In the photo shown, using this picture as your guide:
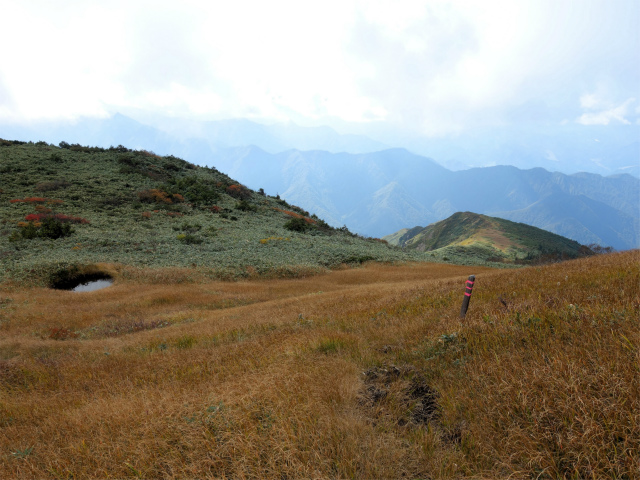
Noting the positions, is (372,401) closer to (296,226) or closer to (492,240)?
(296,226)

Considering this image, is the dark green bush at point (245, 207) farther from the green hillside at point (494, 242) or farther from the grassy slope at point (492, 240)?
the grassy slope at point (492, 240)

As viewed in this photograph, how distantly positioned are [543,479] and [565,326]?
2.90 m

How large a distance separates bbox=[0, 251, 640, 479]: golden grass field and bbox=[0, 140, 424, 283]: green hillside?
1958cm

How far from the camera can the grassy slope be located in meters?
72.8

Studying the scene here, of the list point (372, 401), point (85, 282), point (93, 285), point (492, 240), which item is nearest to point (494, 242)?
point (492, 240)

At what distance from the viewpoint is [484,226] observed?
11338 cm

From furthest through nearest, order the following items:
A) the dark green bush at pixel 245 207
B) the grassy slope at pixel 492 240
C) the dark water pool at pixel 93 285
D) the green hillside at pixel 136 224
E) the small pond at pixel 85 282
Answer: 1. the grassy slope at pixel 492 240
2. the dark green bush at pixel 245 207
3. the green hillside at pixel 136 224
4. the dark water pool at pixel 93 285
5. the small pond at pixel 85 282

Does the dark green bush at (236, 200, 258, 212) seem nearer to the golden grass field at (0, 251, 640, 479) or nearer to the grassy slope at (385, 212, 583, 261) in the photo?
the grassy slope at (385, 212, 583, 261)

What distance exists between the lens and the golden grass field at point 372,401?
2688mm

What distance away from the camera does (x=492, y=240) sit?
3561 inches

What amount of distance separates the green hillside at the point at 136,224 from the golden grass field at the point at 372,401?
19579mm

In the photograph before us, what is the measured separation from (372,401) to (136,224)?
123 feet

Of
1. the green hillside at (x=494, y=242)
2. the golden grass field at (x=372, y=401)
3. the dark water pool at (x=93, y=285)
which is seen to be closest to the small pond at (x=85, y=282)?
the dark water pool at (x=93, y=285)

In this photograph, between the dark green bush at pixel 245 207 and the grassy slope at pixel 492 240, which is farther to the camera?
the grassy slope at pixel 492 240
